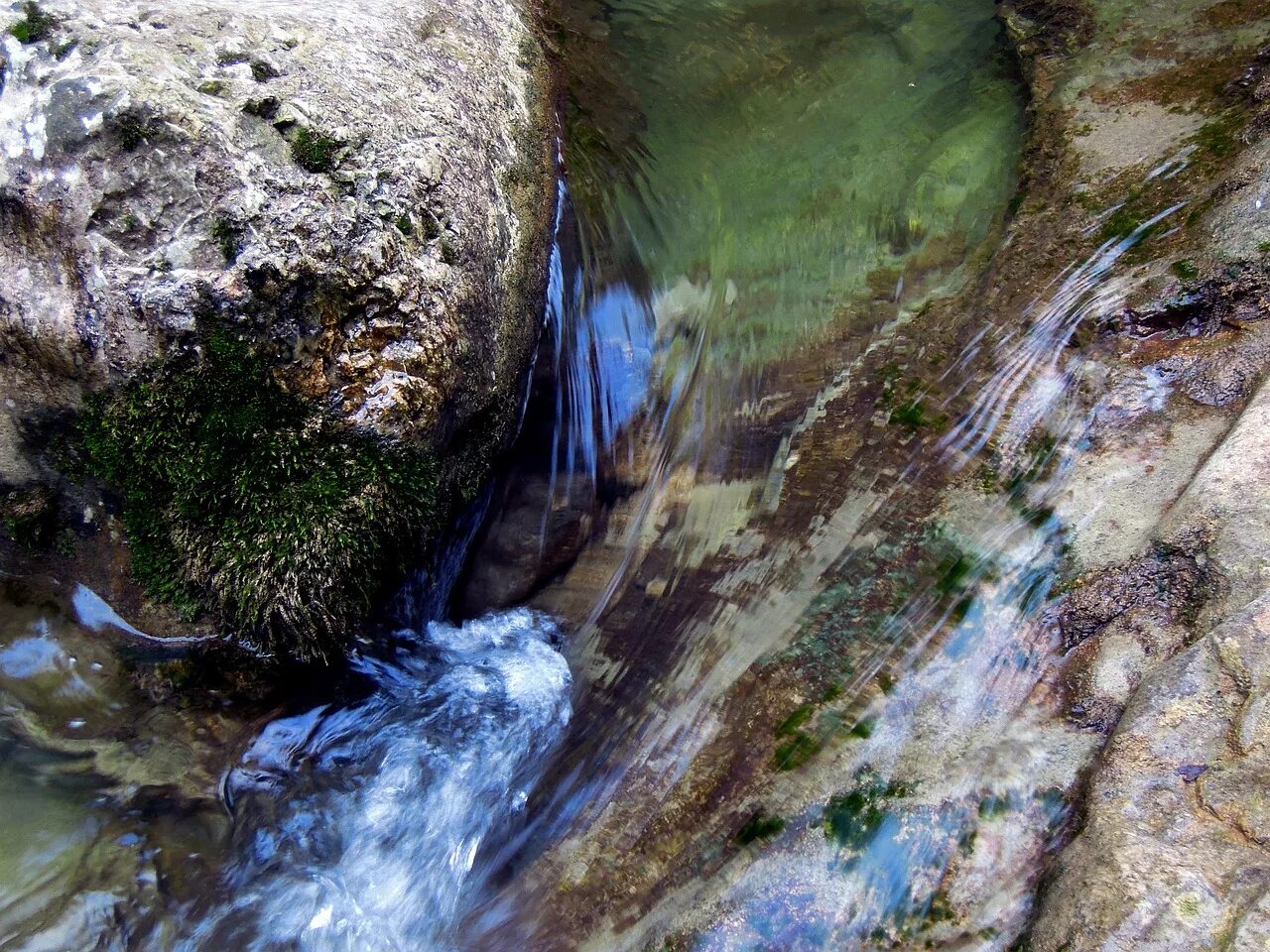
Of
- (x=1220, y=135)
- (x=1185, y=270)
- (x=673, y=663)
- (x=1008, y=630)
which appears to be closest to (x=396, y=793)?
(x=673, y=663)

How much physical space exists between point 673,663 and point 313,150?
2572 millimetres

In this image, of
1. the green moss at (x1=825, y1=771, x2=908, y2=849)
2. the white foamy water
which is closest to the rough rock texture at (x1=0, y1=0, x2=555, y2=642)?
the white foamy water

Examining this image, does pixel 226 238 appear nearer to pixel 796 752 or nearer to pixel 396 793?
pixel 396 793

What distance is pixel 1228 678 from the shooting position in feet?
8.20

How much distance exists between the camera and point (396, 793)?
357 centimetres

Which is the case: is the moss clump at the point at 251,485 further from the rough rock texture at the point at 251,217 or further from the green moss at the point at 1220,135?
the green moss at the point at 1220,135

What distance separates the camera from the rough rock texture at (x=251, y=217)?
3.03m

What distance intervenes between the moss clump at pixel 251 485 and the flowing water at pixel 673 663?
0.54m

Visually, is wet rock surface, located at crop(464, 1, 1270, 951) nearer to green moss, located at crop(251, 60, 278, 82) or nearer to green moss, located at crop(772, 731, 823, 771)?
green moss, located at crop(772, 731, 823, 771)

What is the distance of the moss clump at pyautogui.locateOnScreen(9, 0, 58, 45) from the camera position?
3.08 meters

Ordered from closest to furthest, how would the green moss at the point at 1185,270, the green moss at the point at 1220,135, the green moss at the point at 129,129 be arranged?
the green moss at the point at 129,129
the green moss at the point at 1185,270
the green moss at the point at 1220,135

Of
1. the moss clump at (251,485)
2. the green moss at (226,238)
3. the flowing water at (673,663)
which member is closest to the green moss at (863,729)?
the flowing water at (673,663)

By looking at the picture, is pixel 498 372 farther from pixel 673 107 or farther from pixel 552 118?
pixel 673 107

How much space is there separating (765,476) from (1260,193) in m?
2.38
